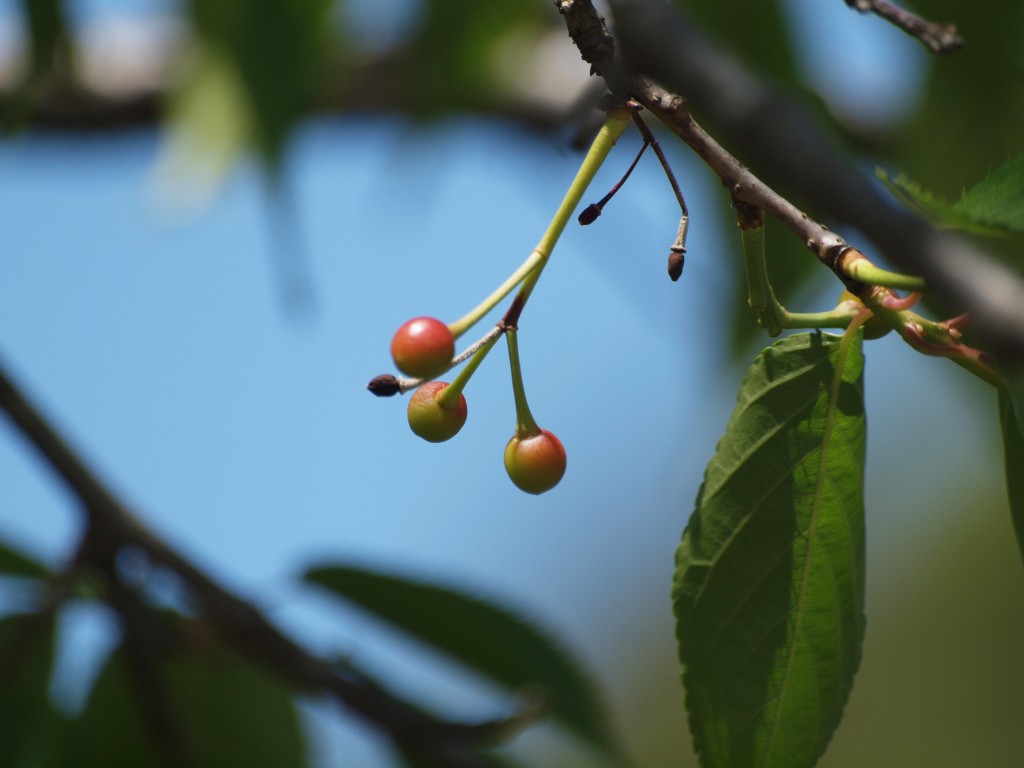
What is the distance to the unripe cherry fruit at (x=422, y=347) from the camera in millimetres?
495

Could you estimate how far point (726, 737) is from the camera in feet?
2.00

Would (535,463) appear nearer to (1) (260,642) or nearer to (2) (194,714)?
(1) (260,642)

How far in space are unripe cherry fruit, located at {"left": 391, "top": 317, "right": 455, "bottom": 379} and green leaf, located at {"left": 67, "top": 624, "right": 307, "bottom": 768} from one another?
0.84 meters

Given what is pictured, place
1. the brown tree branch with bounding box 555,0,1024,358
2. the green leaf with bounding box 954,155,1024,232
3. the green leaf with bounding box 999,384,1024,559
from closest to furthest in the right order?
the brown tree branch with bounding box 555,0,1024,358 → the green leaf with bounding box 954,155,1024,232 → the green leaf with bounding box 999,384,1024,559

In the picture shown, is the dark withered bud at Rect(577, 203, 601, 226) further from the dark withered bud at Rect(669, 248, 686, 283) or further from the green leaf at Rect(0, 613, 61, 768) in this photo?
the green leaf at Rect(0, 613, 61, 768)

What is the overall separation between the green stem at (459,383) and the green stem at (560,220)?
21mm

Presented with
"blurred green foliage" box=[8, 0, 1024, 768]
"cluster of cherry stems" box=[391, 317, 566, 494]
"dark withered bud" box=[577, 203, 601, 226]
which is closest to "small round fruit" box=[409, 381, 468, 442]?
"cluster of cherry stems" box=[391, 317, 566, 494]

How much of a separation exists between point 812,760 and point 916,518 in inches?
387

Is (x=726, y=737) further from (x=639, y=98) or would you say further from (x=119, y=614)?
(x=119, y=614)

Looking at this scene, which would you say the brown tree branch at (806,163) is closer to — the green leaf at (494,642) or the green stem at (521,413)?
the green stem at (521,413)

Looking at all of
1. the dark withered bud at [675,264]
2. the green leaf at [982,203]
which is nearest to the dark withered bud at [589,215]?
the dark withered bud at [675,264]

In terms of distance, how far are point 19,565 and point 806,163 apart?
1.16 meters

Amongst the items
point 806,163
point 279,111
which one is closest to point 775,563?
point 806,163

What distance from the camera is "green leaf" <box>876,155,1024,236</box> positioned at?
0.42 m
